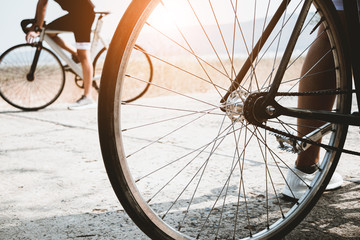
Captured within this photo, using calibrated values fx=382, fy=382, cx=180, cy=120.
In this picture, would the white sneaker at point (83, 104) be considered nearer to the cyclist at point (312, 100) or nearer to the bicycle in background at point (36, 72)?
the bicycle in background at point (36, 72)

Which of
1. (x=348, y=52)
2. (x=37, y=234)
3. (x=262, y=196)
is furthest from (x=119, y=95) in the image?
(x=262, y=196)

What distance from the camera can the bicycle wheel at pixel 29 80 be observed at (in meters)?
4.31

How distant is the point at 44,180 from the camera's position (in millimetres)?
1949

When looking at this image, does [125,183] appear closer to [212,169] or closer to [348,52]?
[348,52]

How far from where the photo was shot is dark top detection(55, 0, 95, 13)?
386 cm

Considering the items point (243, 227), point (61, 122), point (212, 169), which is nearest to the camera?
point (243, 227)

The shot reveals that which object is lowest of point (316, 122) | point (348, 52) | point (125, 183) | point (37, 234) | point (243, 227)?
point (37, 234)

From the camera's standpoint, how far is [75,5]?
3885 mm

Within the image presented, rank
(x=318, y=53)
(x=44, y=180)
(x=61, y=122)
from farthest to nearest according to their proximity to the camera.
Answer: (x=61, y=122) → (x=44, y=180) → (x=318, y=53)

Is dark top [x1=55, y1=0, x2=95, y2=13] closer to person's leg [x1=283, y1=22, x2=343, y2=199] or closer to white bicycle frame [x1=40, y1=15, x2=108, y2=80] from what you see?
white bicycle frame [x1=40, y1=15, x2=108, y2=80]

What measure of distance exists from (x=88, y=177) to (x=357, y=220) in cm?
127

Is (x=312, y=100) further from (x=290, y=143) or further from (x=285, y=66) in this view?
(x=285, y=66)

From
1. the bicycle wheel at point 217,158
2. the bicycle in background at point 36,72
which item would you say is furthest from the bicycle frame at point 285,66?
the bicycle in background at point 36,72

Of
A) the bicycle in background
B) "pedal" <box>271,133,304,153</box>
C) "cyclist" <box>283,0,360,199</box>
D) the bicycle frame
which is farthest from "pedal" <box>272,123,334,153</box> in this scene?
the bicycle in background
